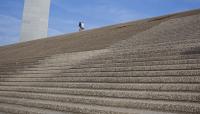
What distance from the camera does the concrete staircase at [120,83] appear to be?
3.33 meters

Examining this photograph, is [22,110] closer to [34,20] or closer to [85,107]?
[85,107]

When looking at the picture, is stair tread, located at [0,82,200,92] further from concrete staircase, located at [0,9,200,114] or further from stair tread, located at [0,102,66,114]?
stair tread, located at [0,102,66,114]

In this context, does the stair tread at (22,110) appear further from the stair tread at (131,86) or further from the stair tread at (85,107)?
the stair tread at (131,86)

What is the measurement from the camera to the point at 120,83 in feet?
13.8

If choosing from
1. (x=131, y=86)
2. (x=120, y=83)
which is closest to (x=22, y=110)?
(x=120, y=83)

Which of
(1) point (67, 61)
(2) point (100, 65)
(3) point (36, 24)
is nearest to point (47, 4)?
(3) point (36, 24)

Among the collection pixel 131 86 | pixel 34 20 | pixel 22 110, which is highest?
pixel 34 20

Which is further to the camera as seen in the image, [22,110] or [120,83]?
[120,83]

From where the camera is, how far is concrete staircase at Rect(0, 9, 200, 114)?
3333 millimetres

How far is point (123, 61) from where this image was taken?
5.25 metres

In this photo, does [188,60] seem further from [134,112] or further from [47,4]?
[47,4]

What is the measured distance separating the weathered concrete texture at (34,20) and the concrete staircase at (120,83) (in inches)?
646

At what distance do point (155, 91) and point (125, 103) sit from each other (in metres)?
0.45

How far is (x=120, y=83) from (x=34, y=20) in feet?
64.9
